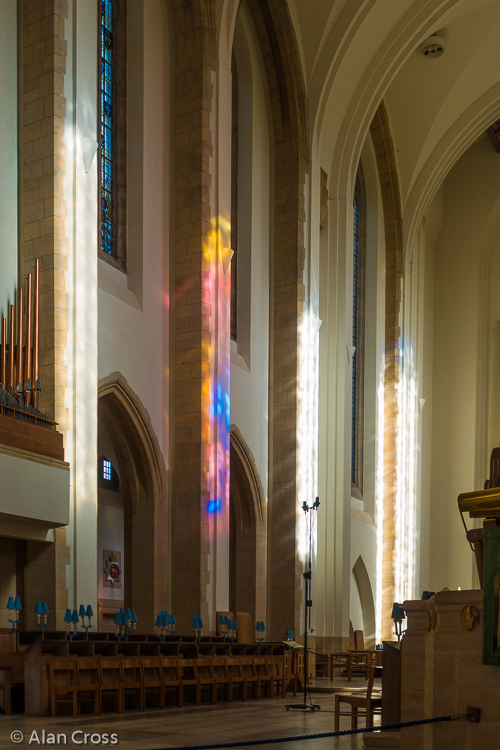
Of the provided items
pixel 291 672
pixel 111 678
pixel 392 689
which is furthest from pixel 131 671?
pixel 291 672

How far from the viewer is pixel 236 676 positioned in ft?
36.5

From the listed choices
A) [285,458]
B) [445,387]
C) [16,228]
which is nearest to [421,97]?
[445,387]

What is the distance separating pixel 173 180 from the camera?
617 inches

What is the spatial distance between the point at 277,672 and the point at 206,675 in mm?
1914

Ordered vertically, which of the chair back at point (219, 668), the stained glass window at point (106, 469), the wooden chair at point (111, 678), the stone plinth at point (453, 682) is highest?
the stained glass window at point (106, 469)

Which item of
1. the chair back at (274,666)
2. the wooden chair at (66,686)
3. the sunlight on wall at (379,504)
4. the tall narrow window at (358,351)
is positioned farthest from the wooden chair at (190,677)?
the sunlight on wall at (379,504)

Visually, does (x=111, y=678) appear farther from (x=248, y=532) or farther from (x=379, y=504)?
(x=379, y=504)

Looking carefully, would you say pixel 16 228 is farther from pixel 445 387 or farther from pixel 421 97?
pixel 445 387

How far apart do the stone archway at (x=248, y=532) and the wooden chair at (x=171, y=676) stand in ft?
24.4

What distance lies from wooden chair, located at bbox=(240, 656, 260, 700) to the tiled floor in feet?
4.20

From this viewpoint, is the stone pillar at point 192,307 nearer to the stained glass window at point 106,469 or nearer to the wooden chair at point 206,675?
the wooden chair at point 206,675

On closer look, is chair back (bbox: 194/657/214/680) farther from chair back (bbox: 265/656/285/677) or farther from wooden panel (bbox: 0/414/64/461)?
wooden panel (bbox: 0/414/64/461)

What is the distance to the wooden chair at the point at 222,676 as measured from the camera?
10.6 m

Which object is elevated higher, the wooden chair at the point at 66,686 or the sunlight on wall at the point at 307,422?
the sunlight on wall at the point at 307,422
